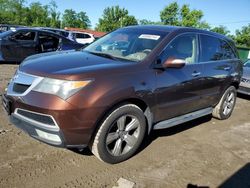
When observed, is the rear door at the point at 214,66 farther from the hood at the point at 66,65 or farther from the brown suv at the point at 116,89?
the hood at the point at 66,65

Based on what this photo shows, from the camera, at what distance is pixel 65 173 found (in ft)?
11.9

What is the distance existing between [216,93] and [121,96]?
2.73 m

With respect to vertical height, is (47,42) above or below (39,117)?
above

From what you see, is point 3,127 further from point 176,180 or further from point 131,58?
point 176,180

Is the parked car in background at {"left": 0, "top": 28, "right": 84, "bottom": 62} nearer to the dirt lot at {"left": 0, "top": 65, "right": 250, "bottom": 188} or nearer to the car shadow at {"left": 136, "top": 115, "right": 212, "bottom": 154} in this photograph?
the car shadow at {"left": 136, "top": 115, "right": 212, "bottom": 154}

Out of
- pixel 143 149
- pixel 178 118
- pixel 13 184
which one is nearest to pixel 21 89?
pixel 13 184

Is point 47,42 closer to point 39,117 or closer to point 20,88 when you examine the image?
point 20,88

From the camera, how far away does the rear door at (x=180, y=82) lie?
4.32 m

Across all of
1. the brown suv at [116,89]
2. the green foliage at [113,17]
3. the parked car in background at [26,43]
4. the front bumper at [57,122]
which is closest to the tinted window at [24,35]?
the parked car in background at [26,43]

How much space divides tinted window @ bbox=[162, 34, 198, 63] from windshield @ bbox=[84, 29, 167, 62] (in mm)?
203

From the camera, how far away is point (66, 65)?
374 centimetres

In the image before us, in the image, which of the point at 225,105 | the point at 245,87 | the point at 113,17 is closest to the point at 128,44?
the point at 225,105

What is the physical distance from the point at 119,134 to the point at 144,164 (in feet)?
1.78

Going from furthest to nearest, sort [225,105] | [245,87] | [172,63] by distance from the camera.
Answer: [245,87] → [225,105] → [172,63]
